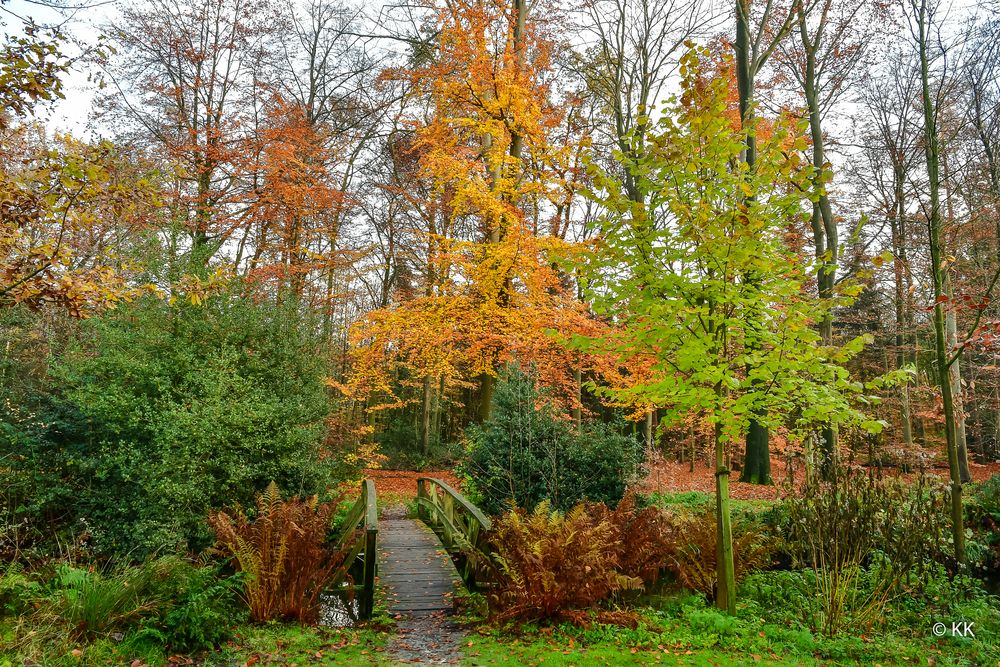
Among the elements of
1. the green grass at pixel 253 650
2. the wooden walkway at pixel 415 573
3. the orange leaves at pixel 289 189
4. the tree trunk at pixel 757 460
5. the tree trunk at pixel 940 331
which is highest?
the orange leaves at pixel 289 189

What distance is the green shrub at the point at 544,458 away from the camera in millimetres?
9492

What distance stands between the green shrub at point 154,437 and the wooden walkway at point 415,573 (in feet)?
5.84

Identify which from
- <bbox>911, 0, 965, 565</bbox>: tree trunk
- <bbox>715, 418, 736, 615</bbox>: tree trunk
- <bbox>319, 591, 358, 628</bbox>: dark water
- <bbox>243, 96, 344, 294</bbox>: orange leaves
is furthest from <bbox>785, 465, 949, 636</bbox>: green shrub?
<bbox>243, 96, 344, 294</bbox>: orange leaves

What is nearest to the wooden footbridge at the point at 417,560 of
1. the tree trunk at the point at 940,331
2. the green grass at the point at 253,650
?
the green grass at the point at 253,650

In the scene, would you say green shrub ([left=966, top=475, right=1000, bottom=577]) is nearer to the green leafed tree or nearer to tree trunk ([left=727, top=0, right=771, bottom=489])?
tree trunk ([left=727, top=0, right=771, bottom=489])

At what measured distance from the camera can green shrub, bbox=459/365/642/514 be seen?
949 cm

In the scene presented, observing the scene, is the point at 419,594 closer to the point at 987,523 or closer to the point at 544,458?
the point at 544,458

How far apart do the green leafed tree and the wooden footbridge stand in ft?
10.4

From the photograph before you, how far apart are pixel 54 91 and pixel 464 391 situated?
24795 millimetres

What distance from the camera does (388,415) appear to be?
93.8 feet

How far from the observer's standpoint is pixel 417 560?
885 centimetres

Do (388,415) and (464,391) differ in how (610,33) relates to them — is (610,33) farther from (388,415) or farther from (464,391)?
(388,415)

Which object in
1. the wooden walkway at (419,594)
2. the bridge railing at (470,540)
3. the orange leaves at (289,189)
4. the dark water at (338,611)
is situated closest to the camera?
the wooden walkway at (419,594)

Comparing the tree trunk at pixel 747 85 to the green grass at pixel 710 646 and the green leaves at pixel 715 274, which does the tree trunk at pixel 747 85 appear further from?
the green leaves at pixel 715 274
